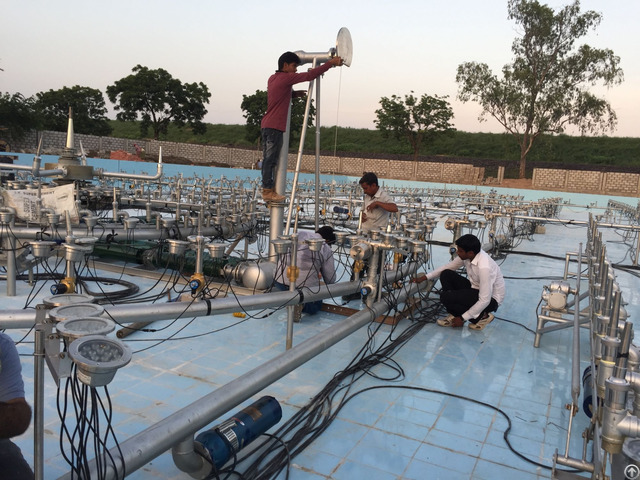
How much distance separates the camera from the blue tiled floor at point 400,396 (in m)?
3.16

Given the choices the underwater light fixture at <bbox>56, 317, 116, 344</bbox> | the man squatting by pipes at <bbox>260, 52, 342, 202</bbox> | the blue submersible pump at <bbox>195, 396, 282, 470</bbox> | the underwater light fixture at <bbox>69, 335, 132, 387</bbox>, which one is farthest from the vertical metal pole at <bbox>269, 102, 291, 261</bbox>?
the underwater light fixture at <bbox>69, 335, 132, 387</bbox>

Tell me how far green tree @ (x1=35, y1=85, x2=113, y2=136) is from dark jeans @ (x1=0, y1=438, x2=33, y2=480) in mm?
46894

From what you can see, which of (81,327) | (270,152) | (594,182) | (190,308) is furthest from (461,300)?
(594,182)

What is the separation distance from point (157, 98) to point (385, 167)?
64.6 feet

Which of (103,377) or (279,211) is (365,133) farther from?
(103,377)

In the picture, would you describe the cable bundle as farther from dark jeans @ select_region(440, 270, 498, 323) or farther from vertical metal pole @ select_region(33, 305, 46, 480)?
dark jeans @ select_region(440, 270, 498, 323)

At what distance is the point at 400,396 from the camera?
4090mm

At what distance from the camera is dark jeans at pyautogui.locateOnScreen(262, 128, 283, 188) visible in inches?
226

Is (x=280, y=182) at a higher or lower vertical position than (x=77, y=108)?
lower

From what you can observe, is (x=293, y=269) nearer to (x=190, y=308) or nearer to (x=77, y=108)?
(x=190, y=308)

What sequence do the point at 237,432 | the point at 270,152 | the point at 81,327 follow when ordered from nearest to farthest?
the point at 81,327 < the point at 237,432 < the point at 270,152

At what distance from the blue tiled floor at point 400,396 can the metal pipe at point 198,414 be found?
443 millimetres

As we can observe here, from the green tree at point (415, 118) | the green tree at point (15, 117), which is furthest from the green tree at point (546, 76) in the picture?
the green tree at point (15, 117)

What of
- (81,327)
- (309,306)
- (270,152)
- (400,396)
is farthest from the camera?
(309,306)
